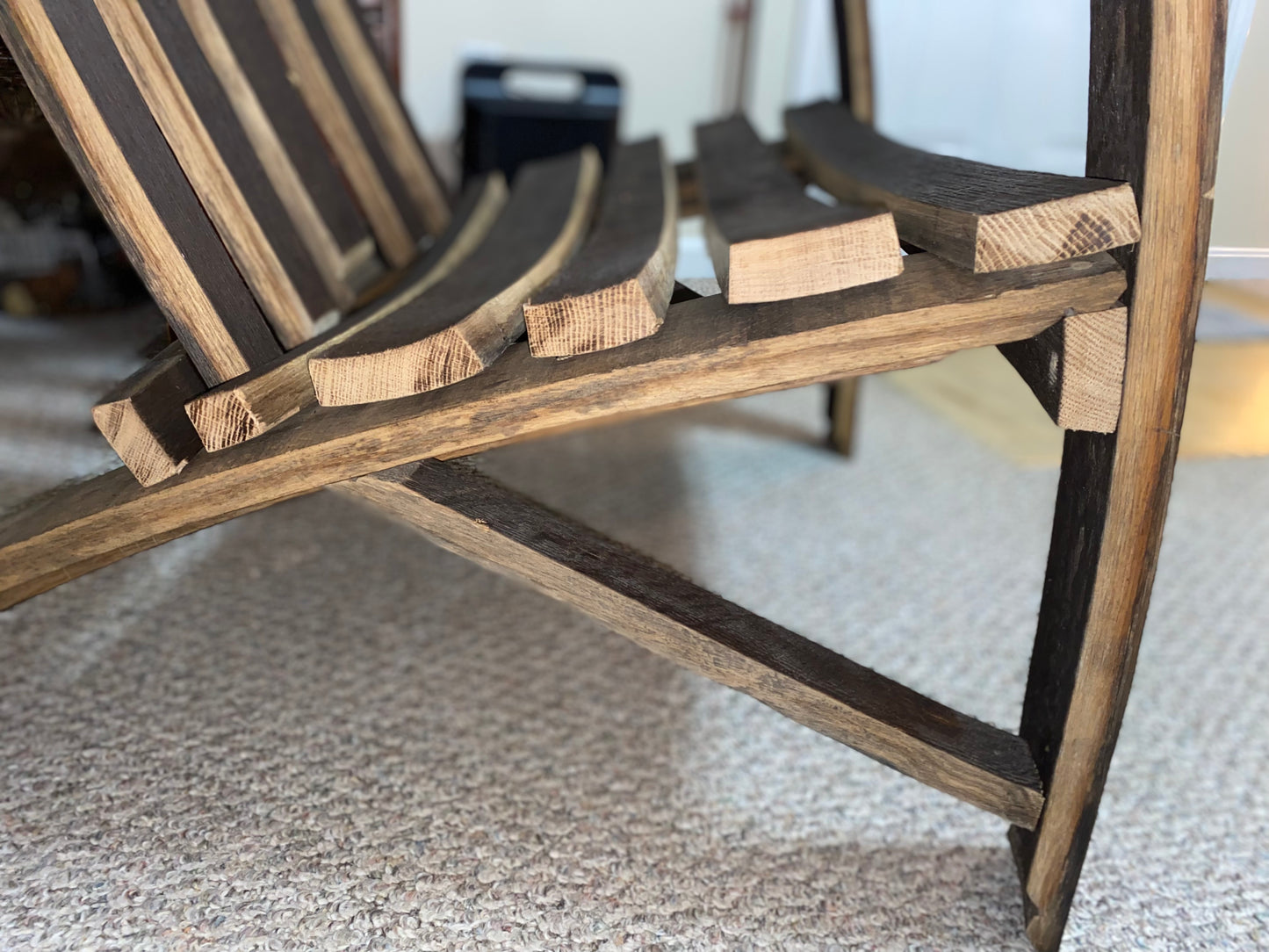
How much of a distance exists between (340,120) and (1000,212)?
92 centimetres

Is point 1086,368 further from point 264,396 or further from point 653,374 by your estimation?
point 264,396

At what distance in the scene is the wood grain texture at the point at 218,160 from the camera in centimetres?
69

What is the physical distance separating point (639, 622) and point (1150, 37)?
437 mm

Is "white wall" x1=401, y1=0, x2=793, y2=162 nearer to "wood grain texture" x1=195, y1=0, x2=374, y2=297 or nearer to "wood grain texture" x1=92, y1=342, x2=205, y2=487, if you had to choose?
"wood grain texture" x1=195, y1=0, x2=374, y2=297

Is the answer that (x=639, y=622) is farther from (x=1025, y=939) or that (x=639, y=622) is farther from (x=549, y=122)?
(x=549, y=122)

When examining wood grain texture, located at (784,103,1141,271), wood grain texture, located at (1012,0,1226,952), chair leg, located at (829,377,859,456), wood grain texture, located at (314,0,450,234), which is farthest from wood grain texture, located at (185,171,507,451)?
chair leg, located at (829,377,859,456)

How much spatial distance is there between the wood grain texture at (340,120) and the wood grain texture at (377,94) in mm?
64

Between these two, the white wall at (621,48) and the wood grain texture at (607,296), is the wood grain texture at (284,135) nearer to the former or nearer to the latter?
the wood grain texture at (607,296)

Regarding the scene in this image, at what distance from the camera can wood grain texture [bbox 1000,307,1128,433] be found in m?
0.54

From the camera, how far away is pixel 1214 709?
973mm

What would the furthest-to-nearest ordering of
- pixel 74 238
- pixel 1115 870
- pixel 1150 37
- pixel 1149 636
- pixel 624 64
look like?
pixel 624 64
pixel 74 238
pixel 1149 636
pixel 1115 870
pixel 1150 37

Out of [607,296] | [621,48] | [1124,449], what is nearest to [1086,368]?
[1124,449]

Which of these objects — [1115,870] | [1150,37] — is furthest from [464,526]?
[1115,870]

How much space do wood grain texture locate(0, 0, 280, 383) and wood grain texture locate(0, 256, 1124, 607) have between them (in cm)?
9
